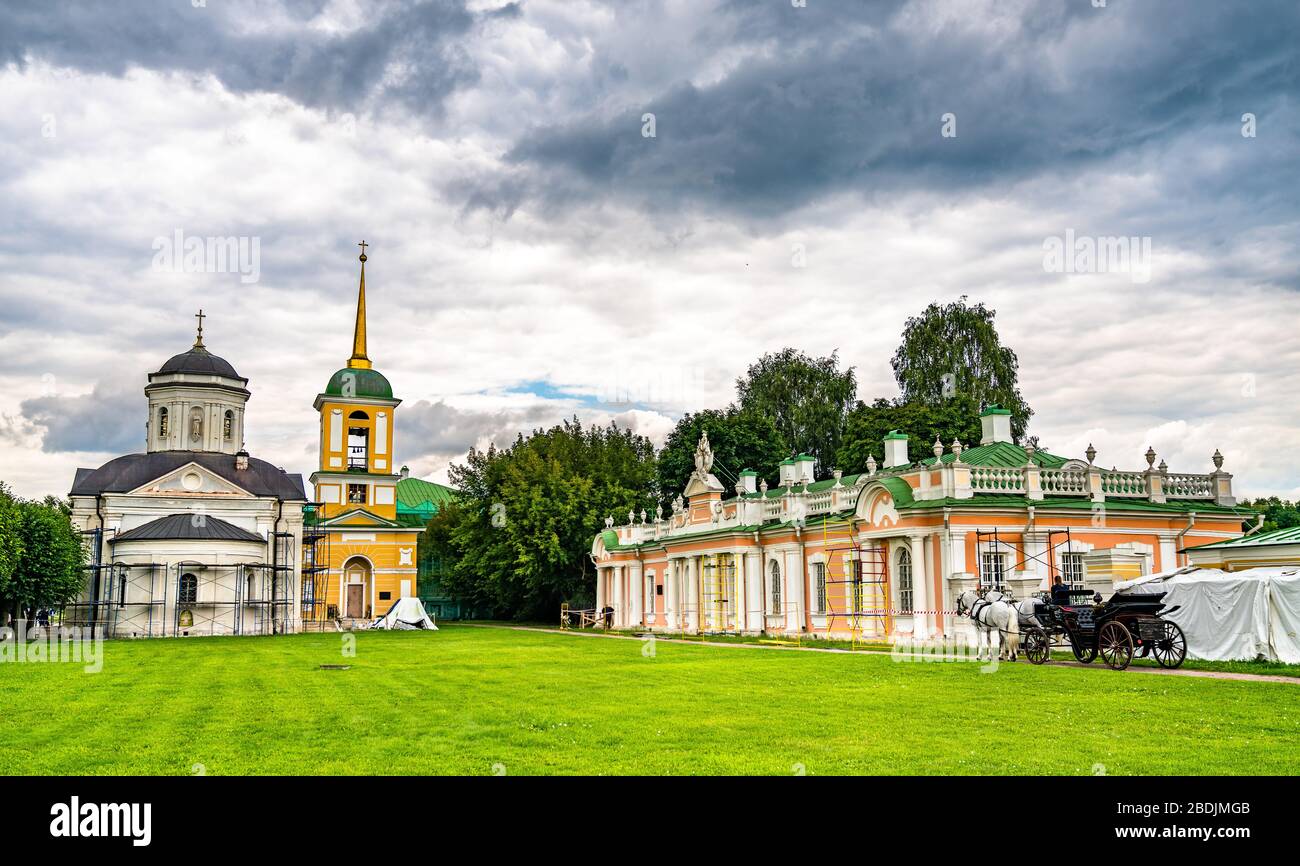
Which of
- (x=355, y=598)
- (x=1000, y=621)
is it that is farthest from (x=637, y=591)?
(x=1000, y=621)

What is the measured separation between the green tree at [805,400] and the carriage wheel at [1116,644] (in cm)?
4397

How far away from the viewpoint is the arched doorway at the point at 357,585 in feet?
211

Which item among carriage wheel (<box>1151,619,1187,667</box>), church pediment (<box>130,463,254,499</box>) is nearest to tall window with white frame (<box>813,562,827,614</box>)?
carriage wheel (<box>1151,619,1187,667</box>)

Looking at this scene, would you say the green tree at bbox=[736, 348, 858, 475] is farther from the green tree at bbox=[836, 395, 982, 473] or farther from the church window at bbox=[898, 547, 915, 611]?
the church window at bbox=[898, 547, 915, 611]

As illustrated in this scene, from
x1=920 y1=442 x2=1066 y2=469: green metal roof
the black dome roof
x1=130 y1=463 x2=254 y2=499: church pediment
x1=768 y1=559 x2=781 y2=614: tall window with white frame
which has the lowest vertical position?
x1=768 y1=559 x2=781 y2=614: tall window with white frame

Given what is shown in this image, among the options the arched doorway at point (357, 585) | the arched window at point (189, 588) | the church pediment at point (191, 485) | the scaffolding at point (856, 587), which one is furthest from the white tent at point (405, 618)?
the scaffolding at point (856, 587)

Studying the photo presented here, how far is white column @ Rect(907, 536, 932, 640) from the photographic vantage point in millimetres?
28297

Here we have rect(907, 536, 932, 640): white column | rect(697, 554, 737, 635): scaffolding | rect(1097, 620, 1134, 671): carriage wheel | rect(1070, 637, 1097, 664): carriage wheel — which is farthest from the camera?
rect(697, 554, 737, 635): scaffolding

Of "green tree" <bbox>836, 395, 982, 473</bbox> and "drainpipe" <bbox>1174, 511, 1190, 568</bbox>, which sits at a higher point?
"green tree" <bbox>836, 395, 982, 473</bbox>

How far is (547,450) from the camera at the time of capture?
64625 mm

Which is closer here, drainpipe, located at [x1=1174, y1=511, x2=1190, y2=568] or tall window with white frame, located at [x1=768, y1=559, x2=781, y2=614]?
drainpipe, located at [x1=1174, y1=511, x2=1190, y2=568]

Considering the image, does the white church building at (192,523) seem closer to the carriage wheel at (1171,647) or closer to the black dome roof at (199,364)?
the black dome roof at (199,364)

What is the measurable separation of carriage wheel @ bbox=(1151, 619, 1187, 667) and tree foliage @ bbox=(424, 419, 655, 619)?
132ft
